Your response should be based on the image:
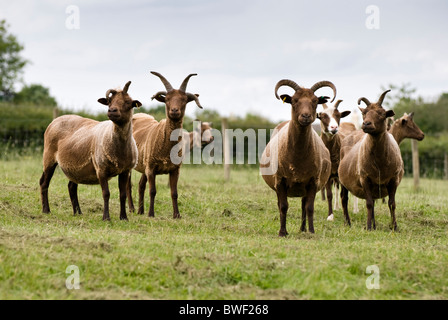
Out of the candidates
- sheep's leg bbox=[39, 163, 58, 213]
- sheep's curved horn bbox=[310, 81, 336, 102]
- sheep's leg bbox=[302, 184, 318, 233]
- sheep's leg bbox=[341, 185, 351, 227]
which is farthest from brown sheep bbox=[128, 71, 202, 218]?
sheep's leg bbox=[341, 185, 351, 227]

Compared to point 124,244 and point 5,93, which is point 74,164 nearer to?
point 124,244

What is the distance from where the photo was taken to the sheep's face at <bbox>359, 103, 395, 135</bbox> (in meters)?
10.8

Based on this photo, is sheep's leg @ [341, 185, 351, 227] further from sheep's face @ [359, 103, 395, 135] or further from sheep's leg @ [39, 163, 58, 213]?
sheep's leg @ [39, 163, 58, 213]

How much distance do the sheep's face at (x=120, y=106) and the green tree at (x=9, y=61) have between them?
152 feet

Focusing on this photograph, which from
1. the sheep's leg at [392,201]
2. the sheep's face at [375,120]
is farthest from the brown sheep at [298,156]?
the sheep's leg at [392,201]

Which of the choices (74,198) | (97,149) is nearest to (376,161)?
(97,149)

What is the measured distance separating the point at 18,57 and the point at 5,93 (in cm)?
510

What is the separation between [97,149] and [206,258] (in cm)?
449

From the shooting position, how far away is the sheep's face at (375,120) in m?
10.8

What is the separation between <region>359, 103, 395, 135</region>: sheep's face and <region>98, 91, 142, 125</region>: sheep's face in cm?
439

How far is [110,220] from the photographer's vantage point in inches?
402

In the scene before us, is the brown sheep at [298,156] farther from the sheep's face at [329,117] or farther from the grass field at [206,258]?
the sheep's face at [329,117]

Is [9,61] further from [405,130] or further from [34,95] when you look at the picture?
[405,130]

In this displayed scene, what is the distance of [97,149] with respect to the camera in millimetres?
10711
